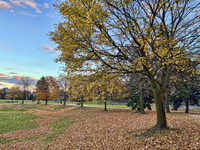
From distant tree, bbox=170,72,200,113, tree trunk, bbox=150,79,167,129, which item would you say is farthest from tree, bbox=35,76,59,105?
tree trunk, bbox=150,79,167,129

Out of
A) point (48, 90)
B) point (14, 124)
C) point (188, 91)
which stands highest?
point (188, 91)

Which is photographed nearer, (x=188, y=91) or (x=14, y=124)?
(x=14, y=124)

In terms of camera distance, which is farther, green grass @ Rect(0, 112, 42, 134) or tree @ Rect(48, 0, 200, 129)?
green grass @ Rect(0, 112, 42, 134)

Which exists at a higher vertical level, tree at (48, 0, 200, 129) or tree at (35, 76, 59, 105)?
tree at (48, 0, 200, 129)

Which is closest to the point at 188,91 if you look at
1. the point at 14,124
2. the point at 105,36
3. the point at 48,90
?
the point at 105,36

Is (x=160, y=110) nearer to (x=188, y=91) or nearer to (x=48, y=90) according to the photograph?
(x=188, y=91)

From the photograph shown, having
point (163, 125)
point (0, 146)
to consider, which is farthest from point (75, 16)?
point (0, 146)

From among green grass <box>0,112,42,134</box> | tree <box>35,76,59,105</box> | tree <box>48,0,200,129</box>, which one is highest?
tree <box>48,0,200,129</box>

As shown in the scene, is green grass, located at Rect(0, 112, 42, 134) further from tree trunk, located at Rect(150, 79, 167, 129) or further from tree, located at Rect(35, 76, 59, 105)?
tree, located at Rect(35, 76, 59, 105)

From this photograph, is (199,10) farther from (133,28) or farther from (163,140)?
(163,140)

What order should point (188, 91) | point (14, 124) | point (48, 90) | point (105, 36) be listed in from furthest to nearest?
point (48, 90) < point (188, 91) < point (14, 124) < point (105, 36)

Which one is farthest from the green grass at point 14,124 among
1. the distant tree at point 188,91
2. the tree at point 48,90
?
the distant tree at point 188,91

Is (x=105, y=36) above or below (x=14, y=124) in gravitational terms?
above

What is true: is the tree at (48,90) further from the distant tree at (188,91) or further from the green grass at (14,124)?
the distant tree at (188,91)
